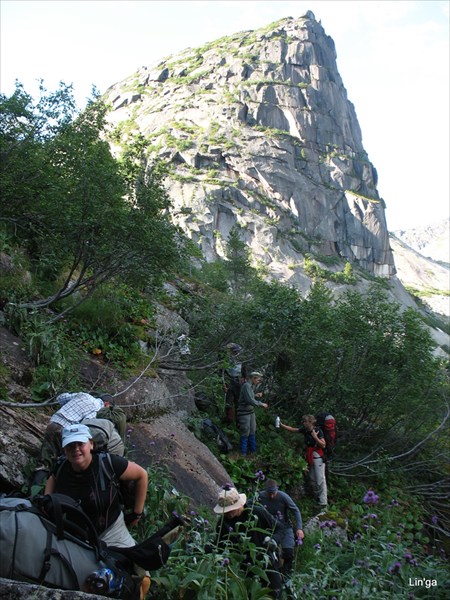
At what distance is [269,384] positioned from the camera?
1166cm

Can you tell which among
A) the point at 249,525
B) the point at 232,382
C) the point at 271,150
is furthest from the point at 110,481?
the point at 271,150

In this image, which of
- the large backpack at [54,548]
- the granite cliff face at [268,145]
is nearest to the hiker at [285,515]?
the large backpack at [54,548]

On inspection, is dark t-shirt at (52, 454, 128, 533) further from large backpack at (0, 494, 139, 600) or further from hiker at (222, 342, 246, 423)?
hiker at (222, 342, 246, 423)

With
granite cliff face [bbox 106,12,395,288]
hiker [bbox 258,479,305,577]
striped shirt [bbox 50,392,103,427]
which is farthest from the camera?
granite cliff face [bbox 106,12,395,288]

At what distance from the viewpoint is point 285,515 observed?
5457 millimetres

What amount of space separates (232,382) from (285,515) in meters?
4.82

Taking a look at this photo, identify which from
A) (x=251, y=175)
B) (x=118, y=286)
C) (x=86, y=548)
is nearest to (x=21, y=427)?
(x=86, y=548)

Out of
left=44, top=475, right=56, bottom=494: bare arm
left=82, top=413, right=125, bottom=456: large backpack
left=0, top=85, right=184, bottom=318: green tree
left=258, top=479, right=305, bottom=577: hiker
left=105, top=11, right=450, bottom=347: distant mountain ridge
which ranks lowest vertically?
left=258, top=479, right=305, bottom=577: hiker

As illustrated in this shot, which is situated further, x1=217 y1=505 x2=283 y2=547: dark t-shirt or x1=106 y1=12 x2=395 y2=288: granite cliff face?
x1=106 y1=12 x2=395 y2=288: granite cliff face

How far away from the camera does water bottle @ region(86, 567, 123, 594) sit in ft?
9.35

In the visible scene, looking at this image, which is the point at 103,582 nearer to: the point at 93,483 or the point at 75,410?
the point at 93,483

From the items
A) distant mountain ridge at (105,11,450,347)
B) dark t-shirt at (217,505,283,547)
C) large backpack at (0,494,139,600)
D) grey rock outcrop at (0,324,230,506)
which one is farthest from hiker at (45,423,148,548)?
distant mountain ridge at (105,11,450,347)

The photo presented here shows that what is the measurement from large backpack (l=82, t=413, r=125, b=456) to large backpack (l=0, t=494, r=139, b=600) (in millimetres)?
837

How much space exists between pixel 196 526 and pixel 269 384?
23.8 ft
